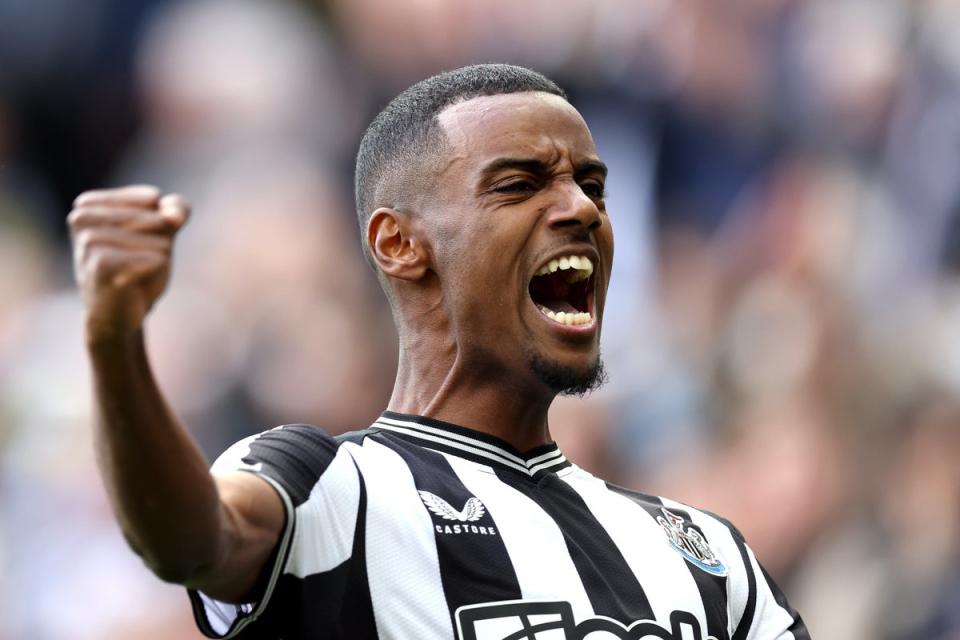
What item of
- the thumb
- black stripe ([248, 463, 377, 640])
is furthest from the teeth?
the thumb

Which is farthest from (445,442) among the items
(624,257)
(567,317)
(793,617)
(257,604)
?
(624,257)

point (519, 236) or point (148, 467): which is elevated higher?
point (519, 236)

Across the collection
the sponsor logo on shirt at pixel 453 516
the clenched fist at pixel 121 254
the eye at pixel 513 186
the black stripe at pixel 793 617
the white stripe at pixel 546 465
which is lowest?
the black stripe at pixel 793 617

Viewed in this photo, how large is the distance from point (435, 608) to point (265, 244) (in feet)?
12.4

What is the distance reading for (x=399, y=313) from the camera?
3125 mm

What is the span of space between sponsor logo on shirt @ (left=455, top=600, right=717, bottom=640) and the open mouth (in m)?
0.66

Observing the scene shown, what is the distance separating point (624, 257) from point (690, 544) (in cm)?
404

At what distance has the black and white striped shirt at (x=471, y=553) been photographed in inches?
94.0

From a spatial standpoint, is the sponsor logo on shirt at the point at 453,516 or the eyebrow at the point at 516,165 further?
the eyebrow at the point at 516,165

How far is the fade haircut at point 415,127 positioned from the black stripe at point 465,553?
67cm

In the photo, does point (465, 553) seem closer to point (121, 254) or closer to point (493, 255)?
point (493, 255)

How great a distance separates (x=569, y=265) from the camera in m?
2.94

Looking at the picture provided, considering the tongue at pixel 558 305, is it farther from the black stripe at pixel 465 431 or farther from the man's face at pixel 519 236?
the black stripe at pixel 465 431

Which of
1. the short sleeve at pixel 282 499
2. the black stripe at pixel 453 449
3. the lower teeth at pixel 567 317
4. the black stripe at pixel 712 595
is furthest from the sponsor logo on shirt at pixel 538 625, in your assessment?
the lower teeth at pixel 567 317
